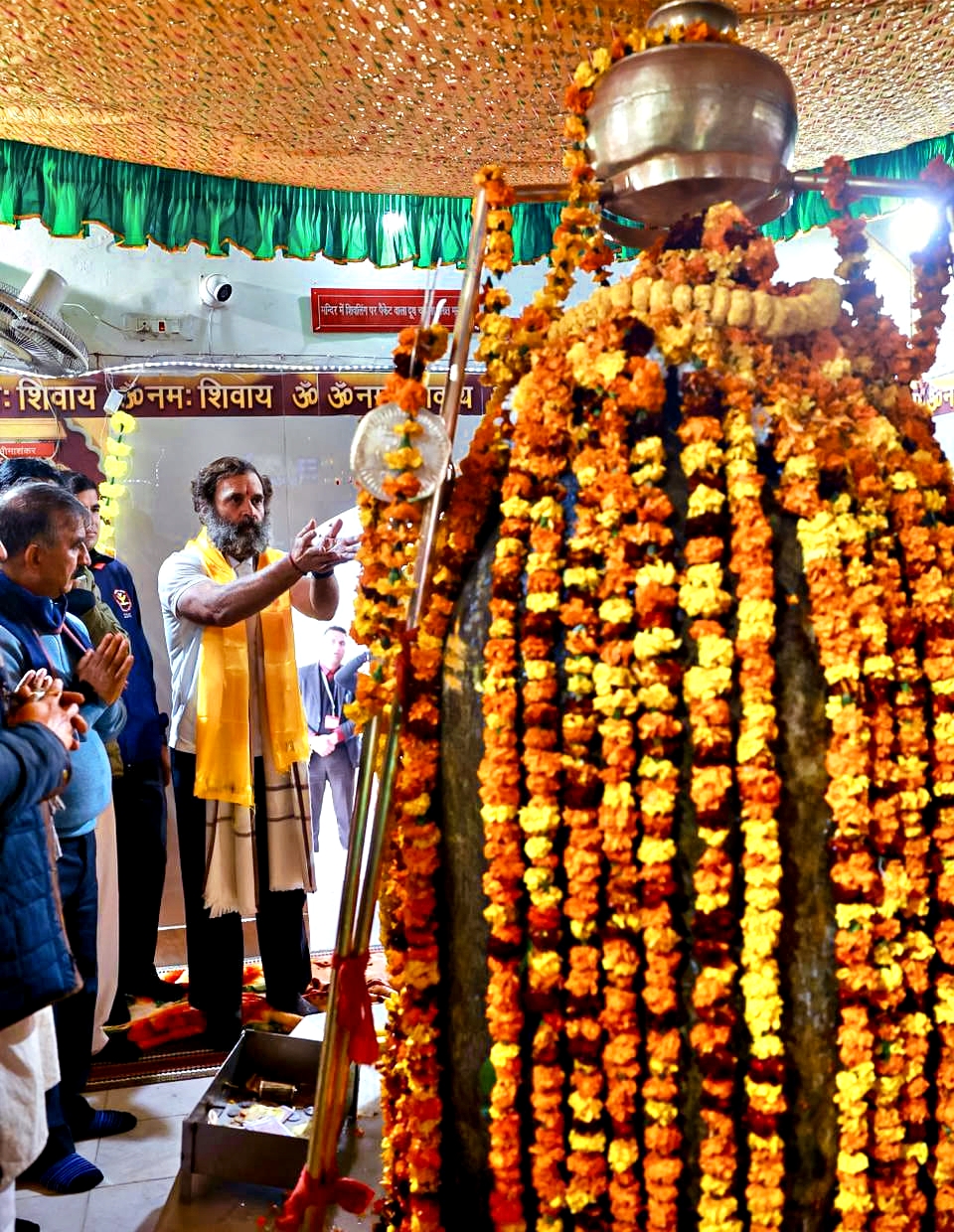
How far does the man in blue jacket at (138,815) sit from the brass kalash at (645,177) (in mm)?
2646

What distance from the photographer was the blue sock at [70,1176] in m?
2.65

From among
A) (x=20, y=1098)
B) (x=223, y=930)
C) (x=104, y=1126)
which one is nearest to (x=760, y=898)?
(x=20, y=1098)

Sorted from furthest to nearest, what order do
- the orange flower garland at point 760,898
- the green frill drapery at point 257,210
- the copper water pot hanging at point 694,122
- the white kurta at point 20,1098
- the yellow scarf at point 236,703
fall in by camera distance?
the yellow scarf at point 236,703 → the green frill drapery at point 257,210 → the white kurta at point 20,1098 → the copper water pot hanging at point 694,122 → the orange flower garland at point 760,898

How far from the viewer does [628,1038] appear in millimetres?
1235

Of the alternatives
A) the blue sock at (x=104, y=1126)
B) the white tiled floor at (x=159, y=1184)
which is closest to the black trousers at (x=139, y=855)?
the white tiled floor at (x=159, y=1184)

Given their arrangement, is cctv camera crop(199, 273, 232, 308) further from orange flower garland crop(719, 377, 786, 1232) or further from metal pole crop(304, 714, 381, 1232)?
orange flower garland crop(719, 377, 786, 1232)

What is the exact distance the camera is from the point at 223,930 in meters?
3.55

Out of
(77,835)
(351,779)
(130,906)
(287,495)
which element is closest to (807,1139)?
(77,835)

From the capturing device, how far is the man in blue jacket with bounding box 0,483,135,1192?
8.71 feet

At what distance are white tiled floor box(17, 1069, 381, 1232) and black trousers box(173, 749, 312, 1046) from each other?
17.4 inches

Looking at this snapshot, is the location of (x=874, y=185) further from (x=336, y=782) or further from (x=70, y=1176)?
(x=336, y=782)

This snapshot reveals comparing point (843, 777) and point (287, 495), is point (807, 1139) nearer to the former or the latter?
point (843, 777)

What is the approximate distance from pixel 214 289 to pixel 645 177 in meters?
3.69

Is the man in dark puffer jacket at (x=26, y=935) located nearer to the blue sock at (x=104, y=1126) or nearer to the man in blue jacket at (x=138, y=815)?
the blue sock at (x=104, y=1126)
